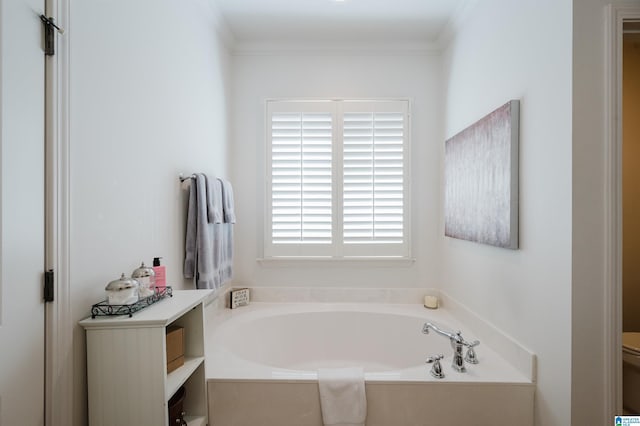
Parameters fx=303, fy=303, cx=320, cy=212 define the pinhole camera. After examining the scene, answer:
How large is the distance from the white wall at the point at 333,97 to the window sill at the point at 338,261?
2cm

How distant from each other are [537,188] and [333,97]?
1.65 metres

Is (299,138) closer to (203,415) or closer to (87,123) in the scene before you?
(87,123)

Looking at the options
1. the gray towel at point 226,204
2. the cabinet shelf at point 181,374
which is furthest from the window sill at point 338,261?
the cabinet shelf at point 181,374

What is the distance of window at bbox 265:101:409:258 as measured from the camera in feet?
8.11

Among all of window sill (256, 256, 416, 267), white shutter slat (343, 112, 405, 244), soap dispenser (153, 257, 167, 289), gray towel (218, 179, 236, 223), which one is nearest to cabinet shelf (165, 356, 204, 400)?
soap dispenser (153, 257, 167, 289)

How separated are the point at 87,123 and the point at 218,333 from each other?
1.44m

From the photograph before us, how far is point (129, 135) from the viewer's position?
124cm

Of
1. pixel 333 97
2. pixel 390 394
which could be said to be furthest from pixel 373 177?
pixel 390 394

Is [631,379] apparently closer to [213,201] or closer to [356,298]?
[356,298]

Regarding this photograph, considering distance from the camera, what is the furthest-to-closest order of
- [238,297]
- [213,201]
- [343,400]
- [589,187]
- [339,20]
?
1. [238,297]
2. [339,20]
3. [213,201]
4. [343,400]
5. [589,187]

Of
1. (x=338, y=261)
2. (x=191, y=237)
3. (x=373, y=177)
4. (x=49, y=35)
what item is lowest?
(x=338, y=261)

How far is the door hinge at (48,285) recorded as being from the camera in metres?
0.88

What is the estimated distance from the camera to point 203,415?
137 centimetres

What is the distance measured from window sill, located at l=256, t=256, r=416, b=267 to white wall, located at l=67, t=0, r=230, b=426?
919mm
